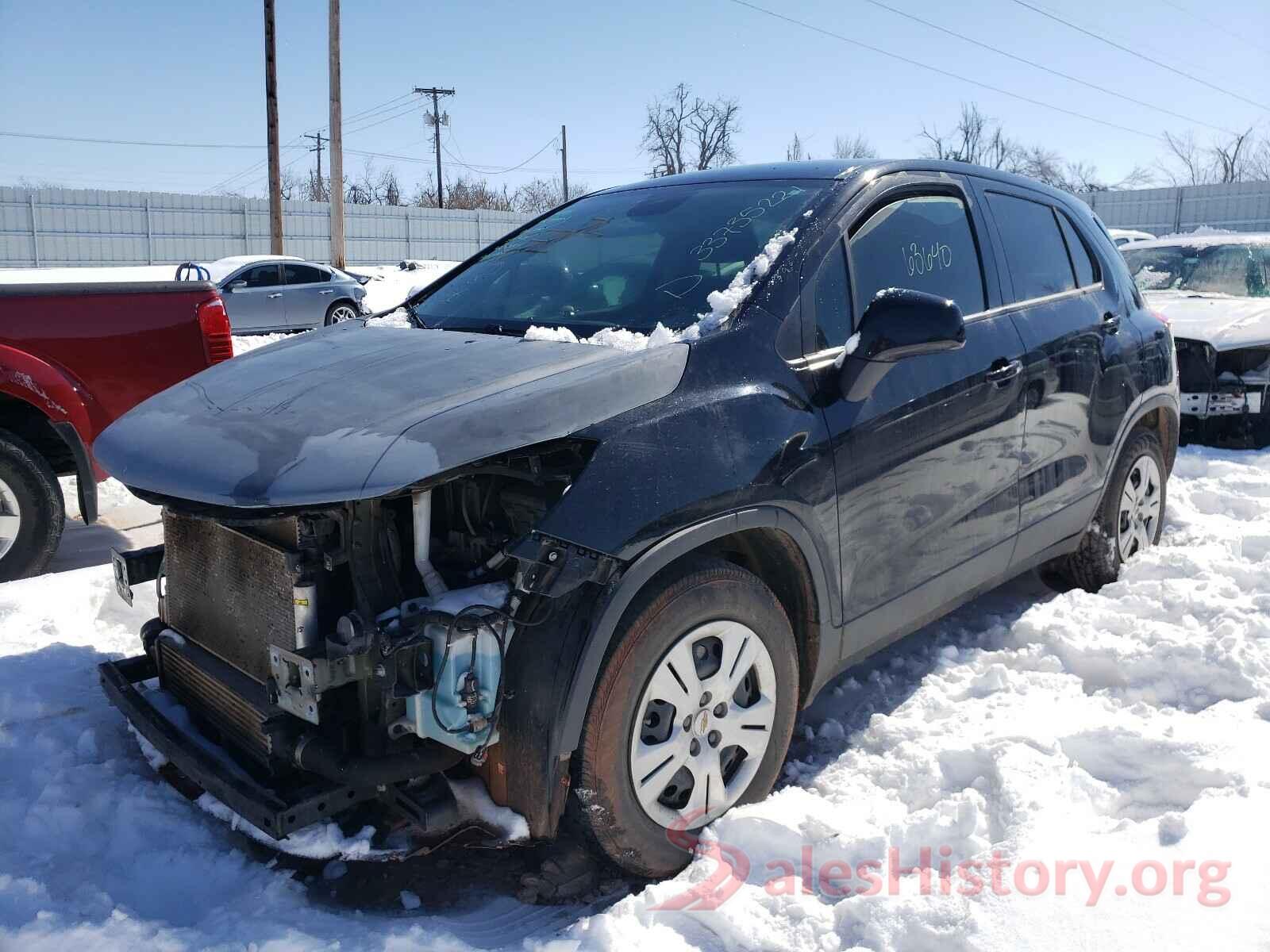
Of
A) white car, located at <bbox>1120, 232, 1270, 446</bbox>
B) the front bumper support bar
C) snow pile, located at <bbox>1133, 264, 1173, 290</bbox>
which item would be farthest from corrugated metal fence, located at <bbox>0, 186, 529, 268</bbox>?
the front bumper support bar

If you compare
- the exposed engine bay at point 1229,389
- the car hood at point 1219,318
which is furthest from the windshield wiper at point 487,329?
the exposed engine bay at point 1229,389

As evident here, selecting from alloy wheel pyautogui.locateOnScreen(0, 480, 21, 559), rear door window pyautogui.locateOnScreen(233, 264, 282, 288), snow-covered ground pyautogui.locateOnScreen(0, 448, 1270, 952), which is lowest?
snow-covered ground pyautogui.locateOnScreen(0, 448, 1270, 952)

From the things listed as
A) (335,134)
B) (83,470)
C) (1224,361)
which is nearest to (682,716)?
(83,470)

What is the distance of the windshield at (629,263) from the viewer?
3.17 metres

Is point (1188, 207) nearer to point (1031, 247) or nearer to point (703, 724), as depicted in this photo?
point (1031, 247)

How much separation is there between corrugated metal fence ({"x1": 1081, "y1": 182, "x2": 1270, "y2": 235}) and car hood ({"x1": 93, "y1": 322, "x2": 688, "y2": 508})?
38.9m

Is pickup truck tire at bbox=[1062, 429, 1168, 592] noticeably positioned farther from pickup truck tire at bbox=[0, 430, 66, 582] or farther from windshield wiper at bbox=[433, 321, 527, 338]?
pickup truck tire at bbox=[0, 430, 66, 582]

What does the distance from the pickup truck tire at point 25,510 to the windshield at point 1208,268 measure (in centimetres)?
862

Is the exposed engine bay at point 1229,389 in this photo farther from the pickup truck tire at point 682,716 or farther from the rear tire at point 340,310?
the rear tire at point 340,310

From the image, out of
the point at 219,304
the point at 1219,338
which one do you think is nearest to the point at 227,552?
the point at 219,304

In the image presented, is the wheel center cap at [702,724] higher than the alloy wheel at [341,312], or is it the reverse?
the alloy wheel at [341,312]

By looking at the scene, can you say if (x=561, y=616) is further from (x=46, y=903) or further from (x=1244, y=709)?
(x=1244, y=709)

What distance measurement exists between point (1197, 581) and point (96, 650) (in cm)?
454

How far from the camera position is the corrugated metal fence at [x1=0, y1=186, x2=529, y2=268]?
31516 millimetres
